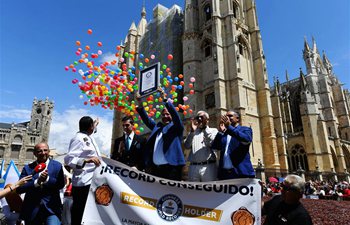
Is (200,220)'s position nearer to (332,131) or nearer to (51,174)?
(51,174)

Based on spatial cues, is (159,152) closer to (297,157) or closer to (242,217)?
(242,217)

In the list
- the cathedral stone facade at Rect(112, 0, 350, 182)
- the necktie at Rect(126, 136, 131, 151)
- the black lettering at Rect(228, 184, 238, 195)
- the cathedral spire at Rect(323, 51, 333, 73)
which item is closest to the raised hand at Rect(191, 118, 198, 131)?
the necktie at Rect(126, 136, 131, 151)

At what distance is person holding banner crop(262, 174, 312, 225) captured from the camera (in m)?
2.60

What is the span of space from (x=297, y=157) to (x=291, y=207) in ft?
115

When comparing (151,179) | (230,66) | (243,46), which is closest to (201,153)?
(151,179)

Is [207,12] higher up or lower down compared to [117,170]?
higher up

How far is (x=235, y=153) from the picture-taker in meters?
4.24

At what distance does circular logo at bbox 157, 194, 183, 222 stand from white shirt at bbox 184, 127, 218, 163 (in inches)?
46.7

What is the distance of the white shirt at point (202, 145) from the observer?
14.8 ft

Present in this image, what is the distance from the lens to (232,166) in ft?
13.6

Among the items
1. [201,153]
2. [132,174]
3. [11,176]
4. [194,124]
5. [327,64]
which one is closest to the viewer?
[132,174]

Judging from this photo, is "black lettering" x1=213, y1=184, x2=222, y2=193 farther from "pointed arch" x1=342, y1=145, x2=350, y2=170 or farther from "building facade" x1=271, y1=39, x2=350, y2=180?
"pointed arch" x1=342, y1=145, x2=350, y2=170

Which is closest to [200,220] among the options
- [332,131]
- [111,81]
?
[111,81]

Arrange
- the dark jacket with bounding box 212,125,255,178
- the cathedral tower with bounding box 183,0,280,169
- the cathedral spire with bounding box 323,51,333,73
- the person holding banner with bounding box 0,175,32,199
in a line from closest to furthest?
the person holding banner with bounding box 0,175,32,199, the dark jacket with bounding box 212,125,255,178, the cathedral tower with bounding box 183,0,280,169, the cathedral spire with bounding box 323,51,333,73
